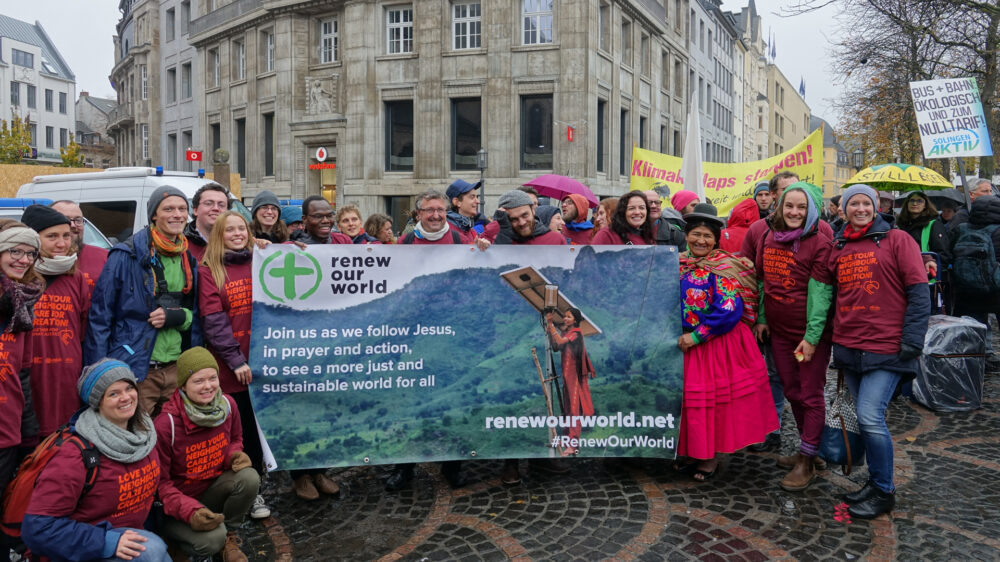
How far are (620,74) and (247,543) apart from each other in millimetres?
27775

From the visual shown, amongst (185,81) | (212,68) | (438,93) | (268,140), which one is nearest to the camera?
(438,93)

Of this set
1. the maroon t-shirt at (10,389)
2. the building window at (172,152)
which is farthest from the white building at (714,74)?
the maroon t-shirt at (10,389)


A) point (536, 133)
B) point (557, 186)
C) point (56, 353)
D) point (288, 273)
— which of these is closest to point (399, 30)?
point (536, 133)

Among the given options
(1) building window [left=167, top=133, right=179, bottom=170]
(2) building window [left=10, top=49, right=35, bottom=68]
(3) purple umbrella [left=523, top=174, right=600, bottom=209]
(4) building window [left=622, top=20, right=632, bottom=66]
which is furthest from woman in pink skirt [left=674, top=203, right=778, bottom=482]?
(2) building window [left=10, top=49, right=35, bottom=68]

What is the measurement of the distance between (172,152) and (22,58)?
151ft

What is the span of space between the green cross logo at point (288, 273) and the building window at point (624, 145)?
26023mm

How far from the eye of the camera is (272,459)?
14.6 ft

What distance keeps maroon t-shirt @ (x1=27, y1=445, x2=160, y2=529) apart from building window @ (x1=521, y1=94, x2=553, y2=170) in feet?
79.4

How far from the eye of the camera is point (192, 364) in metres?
3.55

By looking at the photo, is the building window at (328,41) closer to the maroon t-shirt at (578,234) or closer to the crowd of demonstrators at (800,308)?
the maroon t-shirt at (578,234)

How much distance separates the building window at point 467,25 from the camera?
2667cm

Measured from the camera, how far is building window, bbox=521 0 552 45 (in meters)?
26.1

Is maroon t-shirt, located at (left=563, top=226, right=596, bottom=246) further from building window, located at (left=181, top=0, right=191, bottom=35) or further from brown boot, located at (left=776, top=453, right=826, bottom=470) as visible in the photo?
building window, located at (left=181, top=0, right=191, bottom=35)

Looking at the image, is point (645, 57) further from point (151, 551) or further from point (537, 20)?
point (151, 551)
